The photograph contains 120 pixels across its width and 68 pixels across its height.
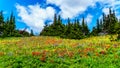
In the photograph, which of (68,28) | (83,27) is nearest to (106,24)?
(83,27)

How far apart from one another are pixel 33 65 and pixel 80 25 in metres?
77.7

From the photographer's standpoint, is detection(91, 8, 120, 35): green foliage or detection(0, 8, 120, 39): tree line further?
detection(91, 8, 120, 35): green foliage

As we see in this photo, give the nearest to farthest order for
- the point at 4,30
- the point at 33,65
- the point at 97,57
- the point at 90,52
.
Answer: the point at 33,65 < the point at 97,57 < the point at 90,52 < the point at 4,30

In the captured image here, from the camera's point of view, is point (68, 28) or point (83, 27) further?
point (83, 27)

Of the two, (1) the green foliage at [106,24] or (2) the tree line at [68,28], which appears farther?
(1) the green foliage at [106,24]

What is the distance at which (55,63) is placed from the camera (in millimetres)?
19688

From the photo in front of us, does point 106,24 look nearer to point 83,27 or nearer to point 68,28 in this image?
point 83,27

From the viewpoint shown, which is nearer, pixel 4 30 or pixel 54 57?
pixel 54 57

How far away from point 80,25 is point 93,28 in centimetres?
529

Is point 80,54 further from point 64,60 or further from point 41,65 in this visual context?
point 41,65

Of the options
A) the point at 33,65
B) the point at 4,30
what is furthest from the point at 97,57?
the point at 4,30

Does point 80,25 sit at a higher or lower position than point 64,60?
higher

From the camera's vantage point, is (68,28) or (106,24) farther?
(106,24)

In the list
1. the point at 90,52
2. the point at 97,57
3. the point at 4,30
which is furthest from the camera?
the point at 4,30
